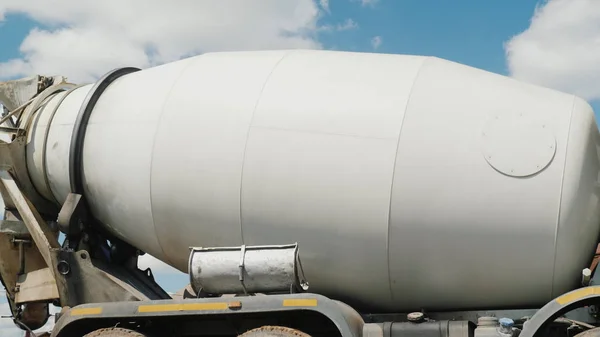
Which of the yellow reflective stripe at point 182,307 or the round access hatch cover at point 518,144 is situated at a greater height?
the round access hatch cover at point 518,144

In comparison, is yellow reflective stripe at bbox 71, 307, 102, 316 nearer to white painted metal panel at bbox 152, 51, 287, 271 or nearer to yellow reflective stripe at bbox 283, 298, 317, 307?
white painted metal panel at bbox 152, 51, 287, 271

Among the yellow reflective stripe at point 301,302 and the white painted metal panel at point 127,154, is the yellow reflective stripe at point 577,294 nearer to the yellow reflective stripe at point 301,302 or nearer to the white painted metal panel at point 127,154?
the yellow reflective stripe at point 301,302

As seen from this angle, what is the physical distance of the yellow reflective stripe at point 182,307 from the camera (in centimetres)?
675

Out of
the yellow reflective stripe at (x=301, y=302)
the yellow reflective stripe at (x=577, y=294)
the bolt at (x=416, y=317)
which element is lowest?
the bolt at (x=416, y=317)

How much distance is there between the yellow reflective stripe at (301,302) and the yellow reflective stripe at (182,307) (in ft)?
1.89

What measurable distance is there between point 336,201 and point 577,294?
2125 millimetres

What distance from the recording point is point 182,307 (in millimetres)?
6840

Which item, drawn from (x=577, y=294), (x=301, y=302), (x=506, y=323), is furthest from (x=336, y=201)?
(x=577, y=294)

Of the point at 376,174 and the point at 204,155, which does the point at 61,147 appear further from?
the point at 376,174

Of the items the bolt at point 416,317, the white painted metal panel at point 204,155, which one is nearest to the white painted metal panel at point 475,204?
the bolt at point 416,317

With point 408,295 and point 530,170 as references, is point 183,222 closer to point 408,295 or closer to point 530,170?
point 408,295

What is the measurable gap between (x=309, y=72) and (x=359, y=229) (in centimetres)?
165

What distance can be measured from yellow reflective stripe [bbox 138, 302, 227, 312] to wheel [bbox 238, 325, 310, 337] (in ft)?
1.12

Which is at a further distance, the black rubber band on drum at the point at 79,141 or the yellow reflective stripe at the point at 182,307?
the black rubber band on drum at the point at 79,141
